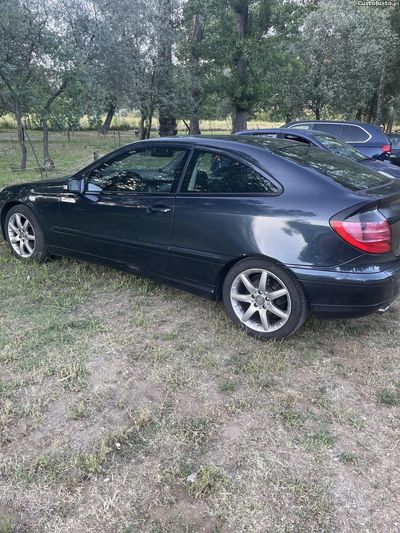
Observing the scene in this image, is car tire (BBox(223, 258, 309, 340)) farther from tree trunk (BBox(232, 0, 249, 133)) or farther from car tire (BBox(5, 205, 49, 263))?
tree trunk (BBox(232, 0, 249, 133))

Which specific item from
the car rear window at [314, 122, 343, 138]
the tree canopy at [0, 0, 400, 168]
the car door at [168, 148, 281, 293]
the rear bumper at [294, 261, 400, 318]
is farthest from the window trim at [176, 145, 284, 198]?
the tree canopy at [0, 0, 400, 168]

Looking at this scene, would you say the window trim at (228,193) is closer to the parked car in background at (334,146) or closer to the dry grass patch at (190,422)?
the dry grass patch at (190,422)

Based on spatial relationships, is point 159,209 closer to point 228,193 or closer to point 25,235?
point 228,193

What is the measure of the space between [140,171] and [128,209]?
0.41 meters

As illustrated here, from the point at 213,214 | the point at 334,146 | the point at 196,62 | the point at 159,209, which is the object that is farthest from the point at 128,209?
the point at 196,62

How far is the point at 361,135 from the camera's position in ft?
34.7

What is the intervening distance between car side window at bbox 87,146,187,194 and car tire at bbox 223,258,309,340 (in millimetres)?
→ 1079

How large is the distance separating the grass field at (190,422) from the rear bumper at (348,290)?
0.42m

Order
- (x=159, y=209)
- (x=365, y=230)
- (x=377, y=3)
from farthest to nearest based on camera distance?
(x=377, y=3), (x=159, y=209), (x=365, y=230)

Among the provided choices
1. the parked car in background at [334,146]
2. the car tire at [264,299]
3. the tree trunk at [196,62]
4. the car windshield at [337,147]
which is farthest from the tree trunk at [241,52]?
the car tire at [264,299]

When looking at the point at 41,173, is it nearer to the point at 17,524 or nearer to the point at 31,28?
the point at 31,28

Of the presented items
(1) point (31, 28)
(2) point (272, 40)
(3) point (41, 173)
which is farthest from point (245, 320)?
(2) point (272, 40)

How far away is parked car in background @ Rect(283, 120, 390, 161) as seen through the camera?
10.2 meters

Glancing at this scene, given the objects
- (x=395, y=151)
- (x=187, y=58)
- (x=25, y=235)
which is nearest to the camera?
(x=25, y=235)
